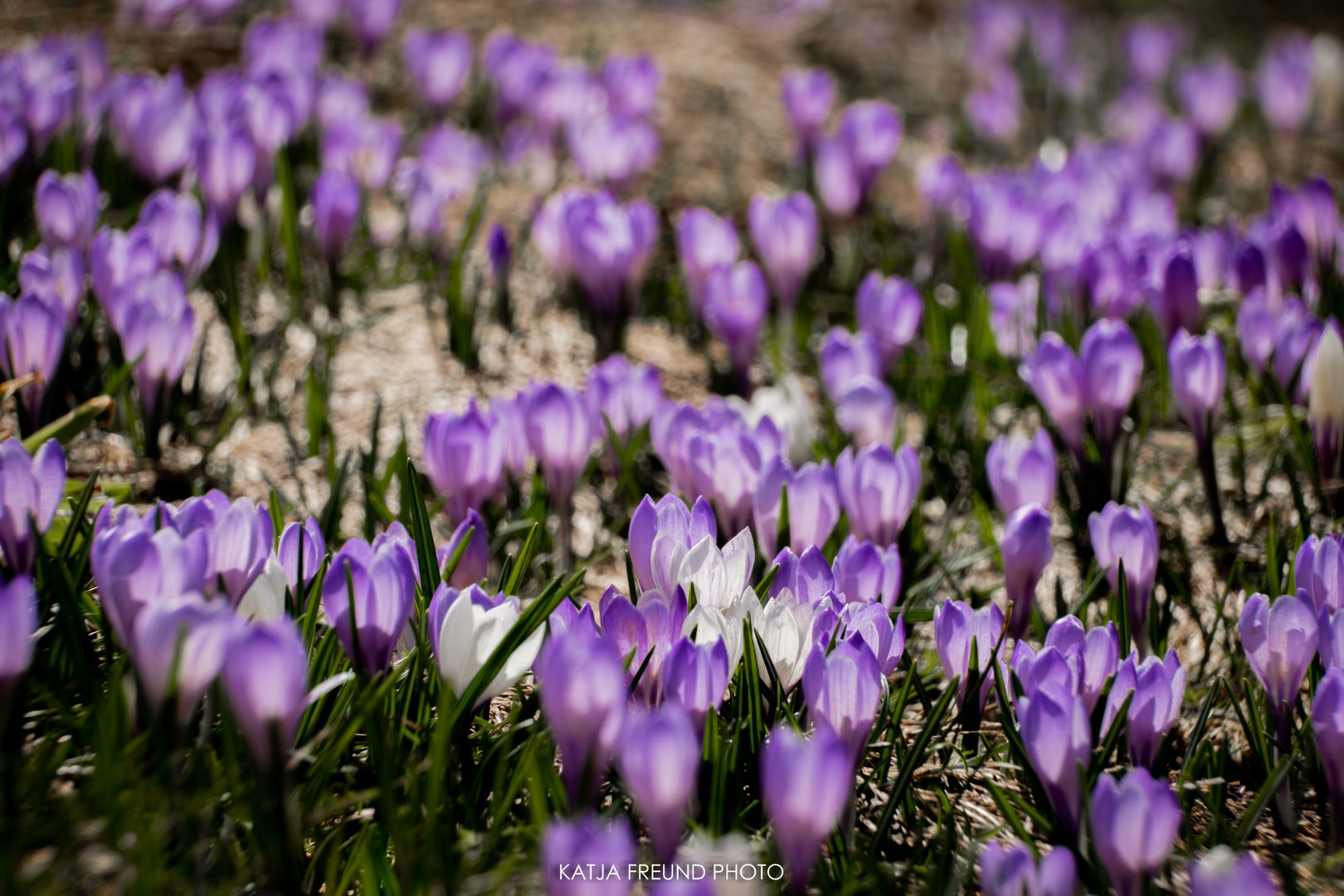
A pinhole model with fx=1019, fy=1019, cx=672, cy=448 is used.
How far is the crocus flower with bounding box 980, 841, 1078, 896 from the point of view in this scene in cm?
95

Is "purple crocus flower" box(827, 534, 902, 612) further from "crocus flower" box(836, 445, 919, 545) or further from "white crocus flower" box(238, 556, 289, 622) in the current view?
"white crocus flower" box(238, 556, 289, 622)

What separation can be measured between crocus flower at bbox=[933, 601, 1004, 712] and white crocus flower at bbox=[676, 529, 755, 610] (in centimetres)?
26

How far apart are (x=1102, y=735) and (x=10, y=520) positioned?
1.33 m

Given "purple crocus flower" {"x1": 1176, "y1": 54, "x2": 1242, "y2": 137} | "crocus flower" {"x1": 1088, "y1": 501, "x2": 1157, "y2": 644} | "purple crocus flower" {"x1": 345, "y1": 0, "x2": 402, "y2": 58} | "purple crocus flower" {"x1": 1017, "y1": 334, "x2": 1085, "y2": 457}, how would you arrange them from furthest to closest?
1. "purple crocus flower" {"x1": 1176, "y1": 54, "x2": 1242, "y2": 137}
2. "purple crocus flower" {"x1": 345, "y1": 0, "x2": 402, "y2": 58}
3. "purple crocus flower" {"x1": 1017, "y1": 334, "x2": 1085, "y2": 457}
4. "crocus flower" {"x1": 1088, "y1": 501, "x2": 1157, "y2": 644}

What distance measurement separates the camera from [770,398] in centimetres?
201

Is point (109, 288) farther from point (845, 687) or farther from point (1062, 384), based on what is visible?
point (1062, 384)

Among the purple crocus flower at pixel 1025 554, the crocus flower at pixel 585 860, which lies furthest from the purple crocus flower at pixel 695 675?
the purple crocus flower at pixel 1025 554

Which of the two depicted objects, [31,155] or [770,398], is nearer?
[770,398]

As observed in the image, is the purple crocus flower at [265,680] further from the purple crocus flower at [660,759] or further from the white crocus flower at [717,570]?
the white crocus flower at [717,570]

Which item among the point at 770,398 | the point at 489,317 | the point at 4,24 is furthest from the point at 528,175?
the point at 4,24

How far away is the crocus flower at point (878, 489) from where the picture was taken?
62.1 inches

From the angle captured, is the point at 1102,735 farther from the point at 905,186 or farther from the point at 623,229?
the point at 905,186

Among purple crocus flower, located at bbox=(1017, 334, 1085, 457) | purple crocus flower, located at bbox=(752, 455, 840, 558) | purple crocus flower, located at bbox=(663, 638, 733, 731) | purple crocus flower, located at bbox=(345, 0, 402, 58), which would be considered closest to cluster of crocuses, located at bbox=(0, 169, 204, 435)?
purple crocus flower, located at bbox=(752, 455, 840, 558)

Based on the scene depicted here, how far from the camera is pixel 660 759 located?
915mm
